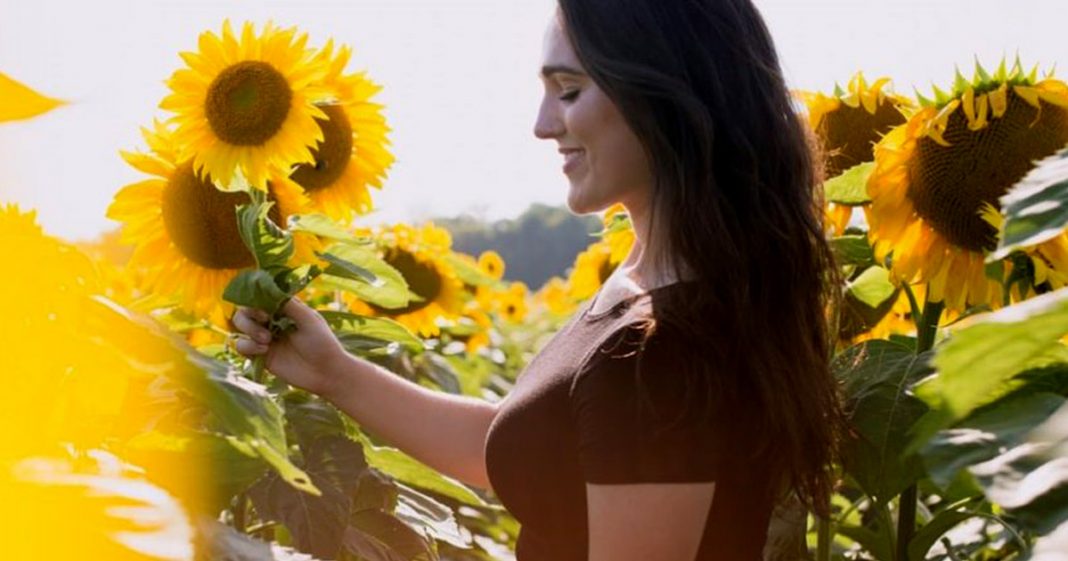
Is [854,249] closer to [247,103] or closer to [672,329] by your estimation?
[672,329]

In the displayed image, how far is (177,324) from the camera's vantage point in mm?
1815

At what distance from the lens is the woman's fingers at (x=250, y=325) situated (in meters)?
1.39

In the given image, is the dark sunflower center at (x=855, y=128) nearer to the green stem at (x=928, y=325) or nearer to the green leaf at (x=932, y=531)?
the green stem at (x=928, y=325)

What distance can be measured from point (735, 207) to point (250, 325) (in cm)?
53

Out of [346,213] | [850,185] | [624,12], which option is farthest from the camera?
[346,213]

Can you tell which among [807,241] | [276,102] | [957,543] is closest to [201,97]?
[276,102]

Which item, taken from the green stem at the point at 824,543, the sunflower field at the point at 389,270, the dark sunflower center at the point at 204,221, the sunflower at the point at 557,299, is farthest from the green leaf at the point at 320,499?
the sunflower at the point at 557,299

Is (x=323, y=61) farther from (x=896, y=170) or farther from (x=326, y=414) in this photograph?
(x=896, y=170)

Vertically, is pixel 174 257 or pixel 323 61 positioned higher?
pixel 323 61

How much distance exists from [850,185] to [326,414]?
72 cm

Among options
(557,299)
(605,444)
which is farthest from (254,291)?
(557,299)

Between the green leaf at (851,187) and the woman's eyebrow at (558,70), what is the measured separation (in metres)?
0.38

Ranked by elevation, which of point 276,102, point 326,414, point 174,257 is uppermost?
point 276,102

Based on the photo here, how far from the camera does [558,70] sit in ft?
5.17
